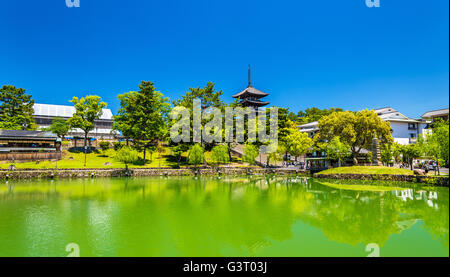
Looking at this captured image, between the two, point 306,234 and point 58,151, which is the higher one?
point 58,151

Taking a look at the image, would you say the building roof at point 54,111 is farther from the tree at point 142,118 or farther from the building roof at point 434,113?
the building roof at point 434,113

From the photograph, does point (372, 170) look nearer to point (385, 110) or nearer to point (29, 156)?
point (385, 110)

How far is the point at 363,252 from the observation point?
7535mm

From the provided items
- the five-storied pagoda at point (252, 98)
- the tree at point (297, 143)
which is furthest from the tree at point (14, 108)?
the tree at point (297, 143)

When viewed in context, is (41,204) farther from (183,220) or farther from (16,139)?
(16,139)

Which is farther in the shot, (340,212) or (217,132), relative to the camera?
(217,132)

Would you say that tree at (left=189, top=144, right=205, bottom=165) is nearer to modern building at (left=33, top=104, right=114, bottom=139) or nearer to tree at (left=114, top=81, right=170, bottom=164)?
tree at (left=114, top=81, right=170, bottom=164)

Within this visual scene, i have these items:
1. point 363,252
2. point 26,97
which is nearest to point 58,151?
point 26,97

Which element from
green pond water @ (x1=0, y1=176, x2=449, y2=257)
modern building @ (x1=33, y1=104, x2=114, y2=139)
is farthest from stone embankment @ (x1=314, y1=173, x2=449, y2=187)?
modern building @ (x1=33, y1=104, x2=114, y2=139)

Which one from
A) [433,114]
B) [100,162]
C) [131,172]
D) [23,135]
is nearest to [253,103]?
[433,114]

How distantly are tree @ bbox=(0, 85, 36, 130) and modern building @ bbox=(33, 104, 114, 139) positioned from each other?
737 cm

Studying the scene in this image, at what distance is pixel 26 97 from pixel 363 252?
52854 mm

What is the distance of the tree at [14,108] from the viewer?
1566 inches

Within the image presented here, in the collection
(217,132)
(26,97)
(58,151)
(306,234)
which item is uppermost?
(26,97)
